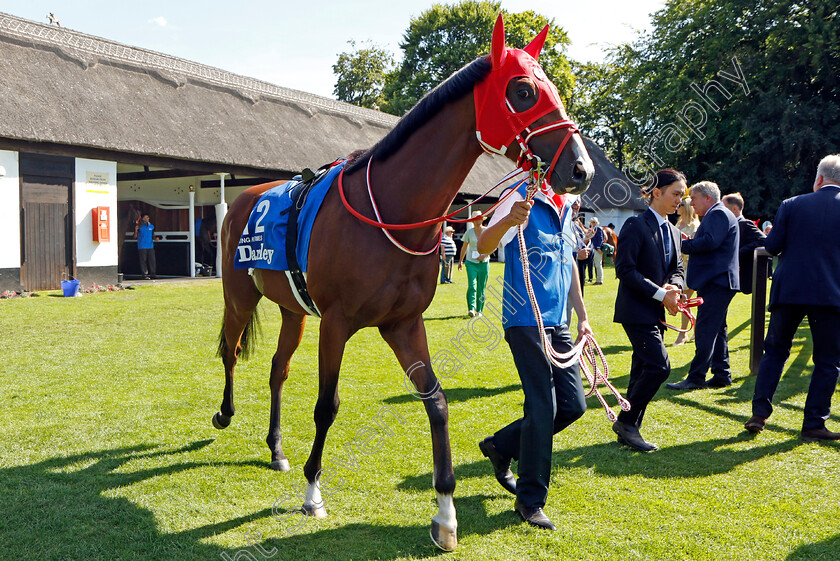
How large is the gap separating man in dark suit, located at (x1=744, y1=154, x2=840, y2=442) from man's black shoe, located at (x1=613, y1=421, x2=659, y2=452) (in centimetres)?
99

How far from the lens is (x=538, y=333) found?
3.21m

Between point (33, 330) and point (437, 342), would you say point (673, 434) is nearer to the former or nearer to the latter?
point (437, 342)

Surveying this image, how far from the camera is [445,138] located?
3068mm

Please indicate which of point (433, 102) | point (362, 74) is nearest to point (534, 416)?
point (433, 102)

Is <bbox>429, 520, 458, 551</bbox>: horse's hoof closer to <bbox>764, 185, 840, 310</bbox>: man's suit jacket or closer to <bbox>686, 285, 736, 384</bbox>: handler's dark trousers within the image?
<bbox>764, 185, 840, 310</bbox>: man's suit jacket

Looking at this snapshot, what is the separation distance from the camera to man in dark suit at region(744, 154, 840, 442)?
4.63 m

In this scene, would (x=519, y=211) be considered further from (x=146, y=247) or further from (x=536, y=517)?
(x=146, y=247)

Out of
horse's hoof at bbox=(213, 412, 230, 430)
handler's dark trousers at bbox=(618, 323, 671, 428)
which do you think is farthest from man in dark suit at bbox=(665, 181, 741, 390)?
horse's hoof at bbox=(213, 412, 230, 430)

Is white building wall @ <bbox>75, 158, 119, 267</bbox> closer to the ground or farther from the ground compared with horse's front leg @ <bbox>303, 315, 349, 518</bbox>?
farther from the ground

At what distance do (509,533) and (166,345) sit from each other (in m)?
6.25

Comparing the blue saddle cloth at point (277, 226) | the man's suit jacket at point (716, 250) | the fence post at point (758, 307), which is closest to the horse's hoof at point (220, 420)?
the blue saddle cloth at point (277, 226)

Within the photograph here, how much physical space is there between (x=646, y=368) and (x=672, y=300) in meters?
0.55

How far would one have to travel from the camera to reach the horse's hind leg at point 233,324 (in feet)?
15.1

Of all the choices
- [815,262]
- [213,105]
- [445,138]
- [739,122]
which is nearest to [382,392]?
[445,138]
